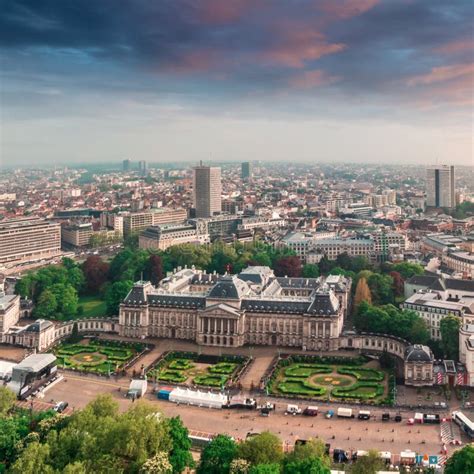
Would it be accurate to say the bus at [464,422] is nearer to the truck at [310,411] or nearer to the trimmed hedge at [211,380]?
the truck at [310,411]

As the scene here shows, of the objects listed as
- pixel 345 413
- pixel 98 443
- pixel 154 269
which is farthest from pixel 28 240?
pixel 98 443

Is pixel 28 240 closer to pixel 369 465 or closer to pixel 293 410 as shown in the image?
pixel 293 410

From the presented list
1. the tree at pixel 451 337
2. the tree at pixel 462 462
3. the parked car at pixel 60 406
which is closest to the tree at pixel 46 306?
the parked car at pixel 60 406

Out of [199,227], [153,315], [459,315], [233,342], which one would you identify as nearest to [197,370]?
[233,342]

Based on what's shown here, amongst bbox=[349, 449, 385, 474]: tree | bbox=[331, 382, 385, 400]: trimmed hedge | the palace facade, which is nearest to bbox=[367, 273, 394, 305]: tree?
the palace facade

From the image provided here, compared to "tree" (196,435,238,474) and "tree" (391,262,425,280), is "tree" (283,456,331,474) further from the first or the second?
"tree" (391,262,425,280)

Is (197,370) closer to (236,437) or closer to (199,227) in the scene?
(236,437)
